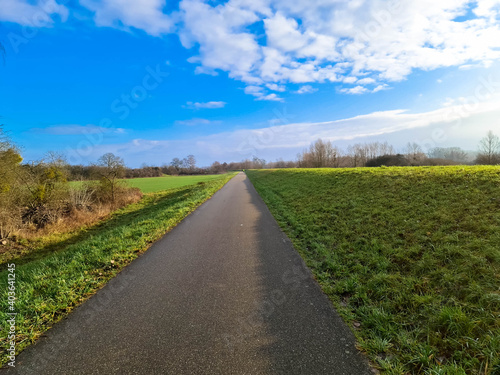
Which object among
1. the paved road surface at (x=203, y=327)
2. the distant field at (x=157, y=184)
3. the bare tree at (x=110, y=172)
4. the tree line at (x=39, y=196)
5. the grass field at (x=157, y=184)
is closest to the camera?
the paved road surface at (x=203, y=327)

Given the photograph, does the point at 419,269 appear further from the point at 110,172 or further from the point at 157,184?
the point at 157,184

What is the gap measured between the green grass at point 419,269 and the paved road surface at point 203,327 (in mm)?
491

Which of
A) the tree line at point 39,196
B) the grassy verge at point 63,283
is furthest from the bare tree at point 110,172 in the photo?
the grassy verge at point 63,283

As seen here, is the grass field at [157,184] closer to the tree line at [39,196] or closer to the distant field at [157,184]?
the distant field at [157,184]

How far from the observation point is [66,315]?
12.0 ft

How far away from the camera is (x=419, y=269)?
438cm

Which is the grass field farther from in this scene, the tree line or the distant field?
the tree line

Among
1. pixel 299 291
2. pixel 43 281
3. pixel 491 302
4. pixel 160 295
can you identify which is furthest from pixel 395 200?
pixel 43 281

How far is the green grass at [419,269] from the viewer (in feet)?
8.91

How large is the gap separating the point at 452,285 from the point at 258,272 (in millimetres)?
3596

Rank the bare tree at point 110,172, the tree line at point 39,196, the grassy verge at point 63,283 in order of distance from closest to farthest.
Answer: the grassy verge at point 63,283, the tree line at point 39,196, the bare tree at point 110,172

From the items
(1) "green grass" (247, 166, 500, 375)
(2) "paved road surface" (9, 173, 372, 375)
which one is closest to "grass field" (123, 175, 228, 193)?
(2) "paved road surface" (9, 173, 372, 375)

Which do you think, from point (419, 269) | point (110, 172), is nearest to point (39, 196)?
point (110, 172)

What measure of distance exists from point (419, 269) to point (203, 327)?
4381mm
